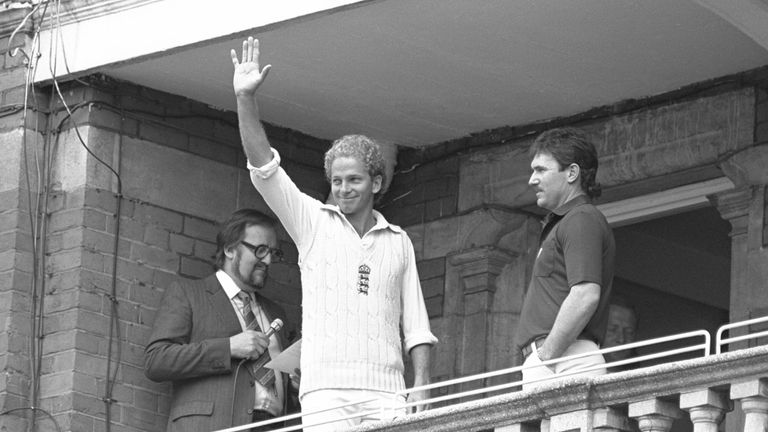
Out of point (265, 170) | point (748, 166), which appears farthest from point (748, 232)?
point (265, 170)

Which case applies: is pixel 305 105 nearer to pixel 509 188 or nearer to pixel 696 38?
pixel 509 188

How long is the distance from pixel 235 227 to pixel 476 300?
1.53 meters

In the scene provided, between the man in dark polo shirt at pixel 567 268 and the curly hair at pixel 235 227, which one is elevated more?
the curly hair at pixel 235 227

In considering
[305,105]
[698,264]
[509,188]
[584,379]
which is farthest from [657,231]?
[584,379]

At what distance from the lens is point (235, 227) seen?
10273 mm

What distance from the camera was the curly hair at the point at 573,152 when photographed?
27.5ft

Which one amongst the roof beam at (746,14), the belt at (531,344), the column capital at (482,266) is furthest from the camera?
the column capital at (482,266)

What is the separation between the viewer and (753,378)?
23.2ft

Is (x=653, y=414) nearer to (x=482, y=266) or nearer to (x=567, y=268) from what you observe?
(x=567, y=268)

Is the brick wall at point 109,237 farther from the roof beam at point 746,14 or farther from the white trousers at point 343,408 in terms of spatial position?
the roof beam at point 746,14

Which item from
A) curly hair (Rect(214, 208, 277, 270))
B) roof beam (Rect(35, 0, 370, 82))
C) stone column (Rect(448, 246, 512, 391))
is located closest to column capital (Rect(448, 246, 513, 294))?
stone column (Rect(448, 246, 512, 391))

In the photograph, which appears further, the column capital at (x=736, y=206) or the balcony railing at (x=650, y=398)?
the column capital at (x=736, y=206)

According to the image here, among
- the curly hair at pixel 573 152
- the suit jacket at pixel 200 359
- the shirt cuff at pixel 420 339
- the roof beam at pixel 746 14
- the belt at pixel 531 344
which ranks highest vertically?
the roof beam at pixel 746 14

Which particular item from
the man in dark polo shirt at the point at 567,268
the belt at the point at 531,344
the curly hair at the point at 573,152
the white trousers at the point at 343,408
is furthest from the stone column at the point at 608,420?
the curly hair at the point at 573,152
